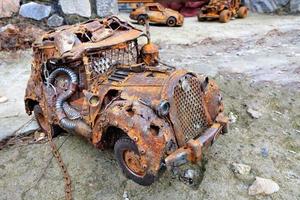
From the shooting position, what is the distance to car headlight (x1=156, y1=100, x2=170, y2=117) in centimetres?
379

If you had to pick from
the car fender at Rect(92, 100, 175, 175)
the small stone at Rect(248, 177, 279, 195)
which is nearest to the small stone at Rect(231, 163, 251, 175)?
the small stone at Rect(248, 177, 279, 195)

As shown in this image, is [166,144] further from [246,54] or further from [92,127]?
[246,54]

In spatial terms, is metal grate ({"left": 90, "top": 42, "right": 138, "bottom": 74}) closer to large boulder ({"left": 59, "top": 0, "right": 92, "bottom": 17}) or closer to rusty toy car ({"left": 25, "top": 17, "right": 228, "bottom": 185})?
rusty toy car ({"left": 25, "top": 17, "right": 228, "bottom": 185})

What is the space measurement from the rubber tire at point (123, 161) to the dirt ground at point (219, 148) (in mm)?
282

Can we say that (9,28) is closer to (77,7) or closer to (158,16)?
(77,7)

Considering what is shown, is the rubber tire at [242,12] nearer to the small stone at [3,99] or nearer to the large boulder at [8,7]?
the large boulder at [8,7]

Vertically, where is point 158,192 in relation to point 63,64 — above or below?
below

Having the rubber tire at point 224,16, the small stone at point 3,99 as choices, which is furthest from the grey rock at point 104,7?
the small stone at point 3,99

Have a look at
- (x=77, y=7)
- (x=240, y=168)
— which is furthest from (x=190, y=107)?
(x=77, y=7)

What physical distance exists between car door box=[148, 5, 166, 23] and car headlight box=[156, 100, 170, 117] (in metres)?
7.76

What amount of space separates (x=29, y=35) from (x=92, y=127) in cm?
575

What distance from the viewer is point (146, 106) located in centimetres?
Result: 390

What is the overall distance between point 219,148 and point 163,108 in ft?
4.83

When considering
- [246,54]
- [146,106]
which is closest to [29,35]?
[246,54]
